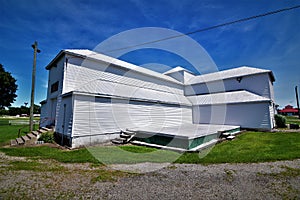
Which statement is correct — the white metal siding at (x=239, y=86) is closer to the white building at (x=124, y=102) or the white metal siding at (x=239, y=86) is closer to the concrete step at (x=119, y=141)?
the white building at (x=124, y=102)

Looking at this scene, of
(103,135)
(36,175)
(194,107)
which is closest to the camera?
(36,175)

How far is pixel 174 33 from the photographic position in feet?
25.8

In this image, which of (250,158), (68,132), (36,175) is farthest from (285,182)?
(68,132)

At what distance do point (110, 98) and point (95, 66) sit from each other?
434 cm

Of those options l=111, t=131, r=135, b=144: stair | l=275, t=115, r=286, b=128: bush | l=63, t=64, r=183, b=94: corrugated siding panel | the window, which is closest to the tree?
the window

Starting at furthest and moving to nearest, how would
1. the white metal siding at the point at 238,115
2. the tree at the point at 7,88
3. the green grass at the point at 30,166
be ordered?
the tree at the point at 7,88 < the white metal siding at the point at 238,115 < the green grass at the point at 30,166

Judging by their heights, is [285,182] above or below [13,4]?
below

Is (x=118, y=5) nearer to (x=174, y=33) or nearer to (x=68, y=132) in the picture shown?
(x=174, y=33)

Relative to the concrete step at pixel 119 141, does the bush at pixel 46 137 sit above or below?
above

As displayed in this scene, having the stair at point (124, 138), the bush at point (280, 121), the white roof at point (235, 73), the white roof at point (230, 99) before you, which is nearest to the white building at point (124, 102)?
the white roof at point (230, 99)

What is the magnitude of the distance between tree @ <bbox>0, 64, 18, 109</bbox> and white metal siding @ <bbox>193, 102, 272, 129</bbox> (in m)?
34.3

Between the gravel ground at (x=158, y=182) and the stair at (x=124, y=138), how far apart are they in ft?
12.8

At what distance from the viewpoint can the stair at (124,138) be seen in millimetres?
9156

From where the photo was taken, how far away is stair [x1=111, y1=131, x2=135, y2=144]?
30.0 feet
